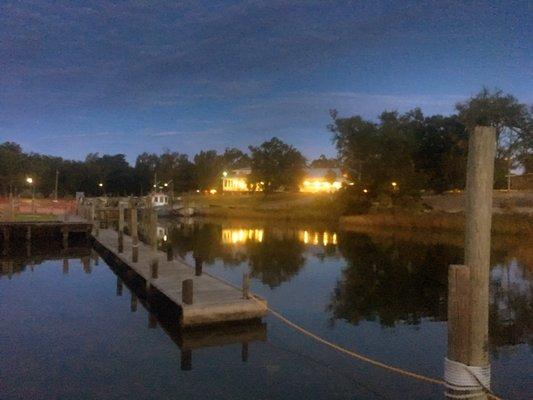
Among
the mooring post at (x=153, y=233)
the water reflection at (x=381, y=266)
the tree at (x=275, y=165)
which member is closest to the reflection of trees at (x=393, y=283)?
the water reflection at (x=381, y=266)

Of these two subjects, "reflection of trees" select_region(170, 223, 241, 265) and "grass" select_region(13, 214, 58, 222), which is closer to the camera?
Result: "reflection of trees" select_region(170, 223, 241, 265)

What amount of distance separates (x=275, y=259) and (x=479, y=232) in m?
30.9

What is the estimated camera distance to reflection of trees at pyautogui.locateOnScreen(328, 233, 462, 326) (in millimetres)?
21938

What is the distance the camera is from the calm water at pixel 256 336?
13398 millimetres

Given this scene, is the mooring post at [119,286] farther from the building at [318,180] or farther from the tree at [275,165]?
the building at [318,180]

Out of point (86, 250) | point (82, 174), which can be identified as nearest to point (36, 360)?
point (86, 250)

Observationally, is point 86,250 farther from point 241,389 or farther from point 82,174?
point 82,174

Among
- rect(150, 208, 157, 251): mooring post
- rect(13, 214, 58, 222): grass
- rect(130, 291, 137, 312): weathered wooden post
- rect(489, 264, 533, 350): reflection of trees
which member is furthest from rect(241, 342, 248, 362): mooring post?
rect(13, 214, 58, 222): grass

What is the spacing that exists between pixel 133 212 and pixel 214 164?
106 metres

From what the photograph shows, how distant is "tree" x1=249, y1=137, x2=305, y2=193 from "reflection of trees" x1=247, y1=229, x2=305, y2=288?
4319cm

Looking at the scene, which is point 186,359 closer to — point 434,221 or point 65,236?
point 65,236

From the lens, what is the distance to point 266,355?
15859 mm

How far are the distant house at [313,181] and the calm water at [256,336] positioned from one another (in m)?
67.2

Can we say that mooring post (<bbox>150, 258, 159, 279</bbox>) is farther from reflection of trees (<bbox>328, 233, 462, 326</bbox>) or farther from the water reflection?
reflection of trees (<bbox>328, 233, 462, 326</bbox>)
